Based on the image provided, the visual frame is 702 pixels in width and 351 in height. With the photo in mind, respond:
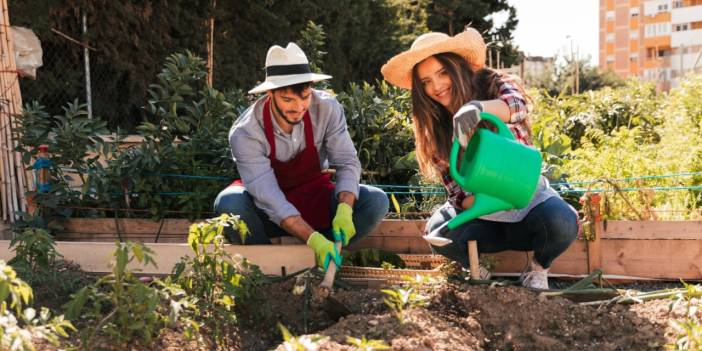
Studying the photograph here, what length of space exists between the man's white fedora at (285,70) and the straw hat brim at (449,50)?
0.30 metres

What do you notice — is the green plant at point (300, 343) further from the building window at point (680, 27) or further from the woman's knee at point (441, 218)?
the building window at point (680, 27)

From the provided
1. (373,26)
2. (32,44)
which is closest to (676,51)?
(373,26)

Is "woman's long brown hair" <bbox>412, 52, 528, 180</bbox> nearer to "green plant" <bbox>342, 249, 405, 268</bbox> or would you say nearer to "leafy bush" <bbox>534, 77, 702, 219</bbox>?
"green plant" <bbox>342, 249, 405, 268</bbox>

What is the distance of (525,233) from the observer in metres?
3.15

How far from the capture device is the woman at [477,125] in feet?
9.86

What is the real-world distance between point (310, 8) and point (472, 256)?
8437 mm

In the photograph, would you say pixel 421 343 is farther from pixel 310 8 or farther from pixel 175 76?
pixel 310 8

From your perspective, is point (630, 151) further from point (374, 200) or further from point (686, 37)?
point (686, 37)

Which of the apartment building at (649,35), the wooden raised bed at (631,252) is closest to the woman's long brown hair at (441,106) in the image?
the wooden raised bed at (631,252)

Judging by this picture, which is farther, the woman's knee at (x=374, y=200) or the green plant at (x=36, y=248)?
the woman's knee at (x=374, y=200)

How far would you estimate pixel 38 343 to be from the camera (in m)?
2.21

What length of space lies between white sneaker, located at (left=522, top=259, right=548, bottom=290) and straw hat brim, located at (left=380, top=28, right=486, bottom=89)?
2.67ft

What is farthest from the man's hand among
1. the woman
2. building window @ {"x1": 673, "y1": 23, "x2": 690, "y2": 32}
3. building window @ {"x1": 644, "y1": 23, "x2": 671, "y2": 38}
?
building window @ {"x1": 644, "y1": 23, "x2": 671, "y2": 38}

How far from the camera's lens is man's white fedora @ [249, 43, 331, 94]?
3.12m
